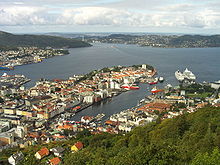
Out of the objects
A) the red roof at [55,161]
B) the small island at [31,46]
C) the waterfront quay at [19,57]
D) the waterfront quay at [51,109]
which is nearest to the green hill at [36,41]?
the small island at [31,46]

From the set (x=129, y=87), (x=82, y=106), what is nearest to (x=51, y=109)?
(x=82, y=106)

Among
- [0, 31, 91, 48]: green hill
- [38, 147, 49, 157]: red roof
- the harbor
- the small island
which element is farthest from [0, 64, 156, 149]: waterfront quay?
[0, 31, 91, 48]: green hill

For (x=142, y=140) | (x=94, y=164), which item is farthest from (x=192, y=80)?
(x=94, y=164)

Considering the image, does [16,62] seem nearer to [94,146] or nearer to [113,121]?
[113,121]

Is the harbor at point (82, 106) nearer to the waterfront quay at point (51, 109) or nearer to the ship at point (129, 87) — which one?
the waterfront quay at point (51, 109)

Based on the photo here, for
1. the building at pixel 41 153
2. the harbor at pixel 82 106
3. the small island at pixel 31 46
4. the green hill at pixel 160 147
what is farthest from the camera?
the small island at pixel 31 46
